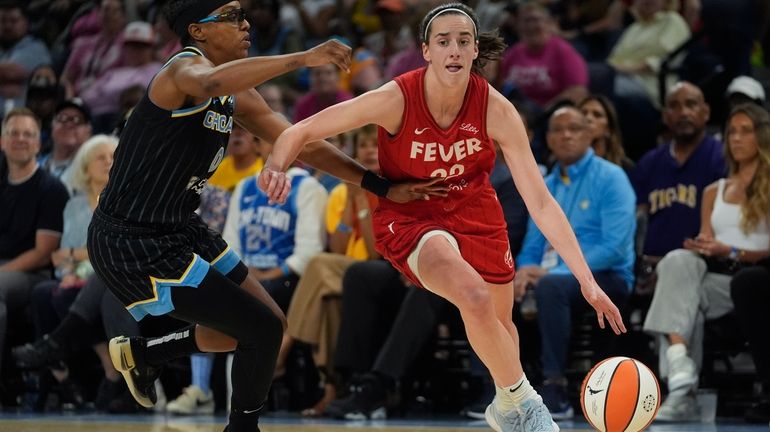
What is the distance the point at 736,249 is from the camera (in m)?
7.07

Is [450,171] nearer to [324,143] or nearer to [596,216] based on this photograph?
[324,143]

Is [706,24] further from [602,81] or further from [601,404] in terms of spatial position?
[601,404]

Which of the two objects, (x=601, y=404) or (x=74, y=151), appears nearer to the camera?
(x=601, y=404)

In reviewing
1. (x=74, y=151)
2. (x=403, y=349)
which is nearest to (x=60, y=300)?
(x=74, y=151)

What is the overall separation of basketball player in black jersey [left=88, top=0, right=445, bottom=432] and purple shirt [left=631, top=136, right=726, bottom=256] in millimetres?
2942

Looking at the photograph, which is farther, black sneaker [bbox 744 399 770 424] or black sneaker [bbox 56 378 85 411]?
black sneaker [bbox 56 378 85 411]

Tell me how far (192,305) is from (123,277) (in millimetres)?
337

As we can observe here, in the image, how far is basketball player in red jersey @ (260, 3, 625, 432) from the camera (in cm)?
500

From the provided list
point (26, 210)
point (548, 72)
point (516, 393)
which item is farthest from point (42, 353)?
point (548, 72)

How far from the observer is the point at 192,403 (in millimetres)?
7910

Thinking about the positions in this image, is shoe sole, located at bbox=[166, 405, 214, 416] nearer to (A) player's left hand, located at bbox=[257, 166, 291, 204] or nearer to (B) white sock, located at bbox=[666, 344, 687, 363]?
(B) white sock, located at bbox=[666, 344, 687, 363]

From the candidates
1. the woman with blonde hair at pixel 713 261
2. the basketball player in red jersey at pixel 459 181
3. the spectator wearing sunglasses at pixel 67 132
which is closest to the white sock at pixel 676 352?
the woman with blonde hair at pixel 713 261

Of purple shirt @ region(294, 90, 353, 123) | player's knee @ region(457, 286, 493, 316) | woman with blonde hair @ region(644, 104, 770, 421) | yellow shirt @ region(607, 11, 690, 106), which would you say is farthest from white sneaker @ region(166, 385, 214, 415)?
yellow shirt @ region(607, 11, 690, 106)

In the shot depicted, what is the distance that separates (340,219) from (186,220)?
3.07 m
